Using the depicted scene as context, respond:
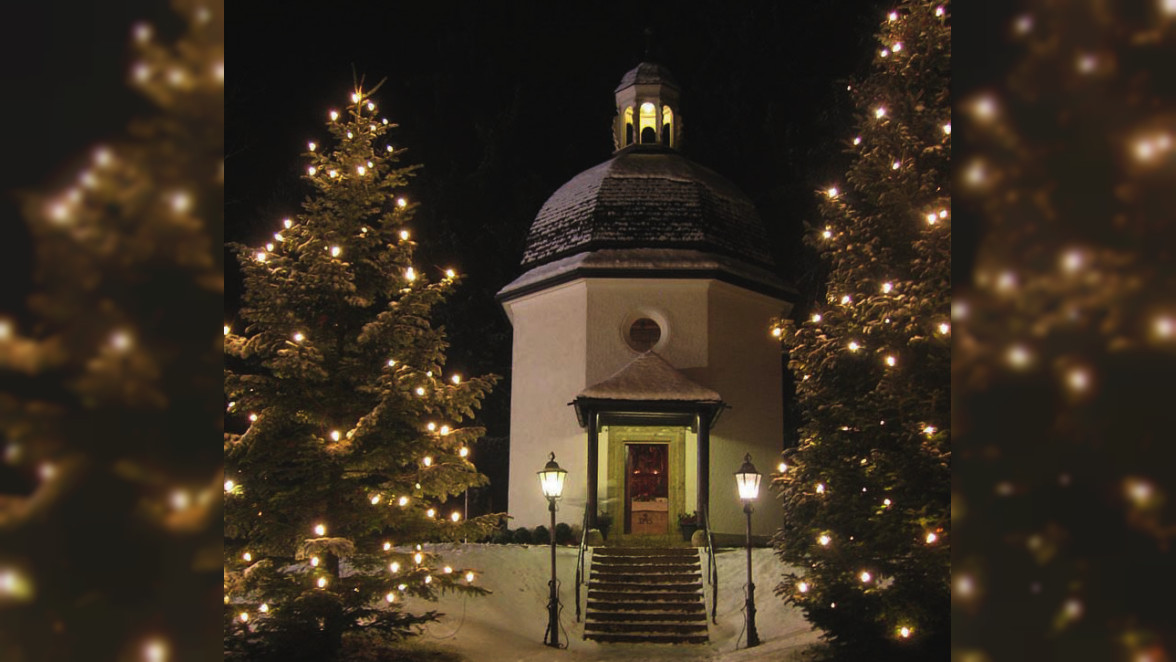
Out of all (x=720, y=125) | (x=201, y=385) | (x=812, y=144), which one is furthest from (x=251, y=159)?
(x=201, y=385)

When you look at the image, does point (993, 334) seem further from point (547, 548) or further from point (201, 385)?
point (547, 548)

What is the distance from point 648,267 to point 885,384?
9.92 meters

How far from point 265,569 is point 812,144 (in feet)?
81.3

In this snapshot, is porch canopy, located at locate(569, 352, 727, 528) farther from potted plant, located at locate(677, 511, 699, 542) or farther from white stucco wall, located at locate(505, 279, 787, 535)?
white stucco wall, located at locate(505, 279, 787, 535)

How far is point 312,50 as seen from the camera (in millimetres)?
33656

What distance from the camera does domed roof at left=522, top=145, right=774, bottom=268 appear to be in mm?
21203

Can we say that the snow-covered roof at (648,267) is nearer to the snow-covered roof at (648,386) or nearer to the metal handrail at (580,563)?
the snow-covered roof at (648,386)

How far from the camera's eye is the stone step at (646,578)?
16.6 metres

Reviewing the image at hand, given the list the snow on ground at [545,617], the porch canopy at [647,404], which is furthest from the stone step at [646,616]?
the porch canopy at [647,404]

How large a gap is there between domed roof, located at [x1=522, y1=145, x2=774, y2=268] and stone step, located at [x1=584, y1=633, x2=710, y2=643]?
869 cm

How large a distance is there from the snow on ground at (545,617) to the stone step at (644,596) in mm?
275

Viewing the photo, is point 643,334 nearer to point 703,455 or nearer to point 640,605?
point 703,455

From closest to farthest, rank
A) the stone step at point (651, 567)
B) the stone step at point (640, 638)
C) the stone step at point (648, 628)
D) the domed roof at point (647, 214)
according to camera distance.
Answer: the stone step at point (640, 638), the stone step at point (648, 628), the stone step at point (651, 567), the domed roof at point (647, 214)

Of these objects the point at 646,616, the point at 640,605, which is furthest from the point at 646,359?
the point at 646,616
